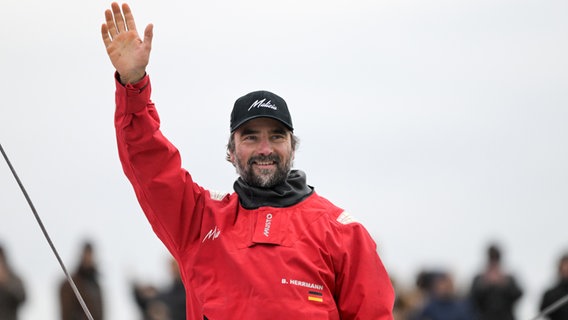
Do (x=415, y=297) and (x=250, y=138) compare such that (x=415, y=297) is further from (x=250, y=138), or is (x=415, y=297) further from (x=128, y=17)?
(x=128, y=17)

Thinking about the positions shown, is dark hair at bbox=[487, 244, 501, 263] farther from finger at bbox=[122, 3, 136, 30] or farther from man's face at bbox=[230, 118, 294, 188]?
finger at bbox=[122, 3, 136, 30]

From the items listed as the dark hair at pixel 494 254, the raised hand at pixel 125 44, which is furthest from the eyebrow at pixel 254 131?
the dark hair at pixel 494 254

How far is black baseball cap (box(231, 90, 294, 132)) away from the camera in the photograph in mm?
6039

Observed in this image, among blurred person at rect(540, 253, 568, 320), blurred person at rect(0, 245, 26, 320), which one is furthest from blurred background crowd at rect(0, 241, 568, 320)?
blurred person at rect(0, 245, 26, 320)

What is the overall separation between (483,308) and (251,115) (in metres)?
9.01

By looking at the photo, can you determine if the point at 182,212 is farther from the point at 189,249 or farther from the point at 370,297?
the point at 370,297

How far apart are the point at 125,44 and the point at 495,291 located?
368 inches

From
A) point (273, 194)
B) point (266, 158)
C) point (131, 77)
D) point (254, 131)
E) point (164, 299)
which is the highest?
point (131, 77)

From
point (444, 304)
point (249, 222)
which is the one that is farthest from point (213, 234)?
point (444, 304)

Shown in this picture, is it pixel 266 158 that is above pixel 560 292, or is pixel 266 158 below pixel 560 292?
above

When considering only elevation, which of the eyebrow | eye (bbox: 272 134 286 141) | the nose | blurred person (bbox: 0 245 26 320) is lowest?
blurred person (bbox: 0 245 26 320)

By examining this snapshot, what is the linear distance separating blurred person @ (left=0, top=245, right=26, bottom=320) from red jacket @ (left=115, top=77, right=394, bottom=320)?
7.43m

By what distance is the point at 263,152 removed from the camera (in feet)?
19.8

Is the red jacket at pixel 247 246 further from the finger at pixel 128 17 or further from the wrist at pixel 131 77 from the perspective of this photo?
the finger at pixel 128 17
